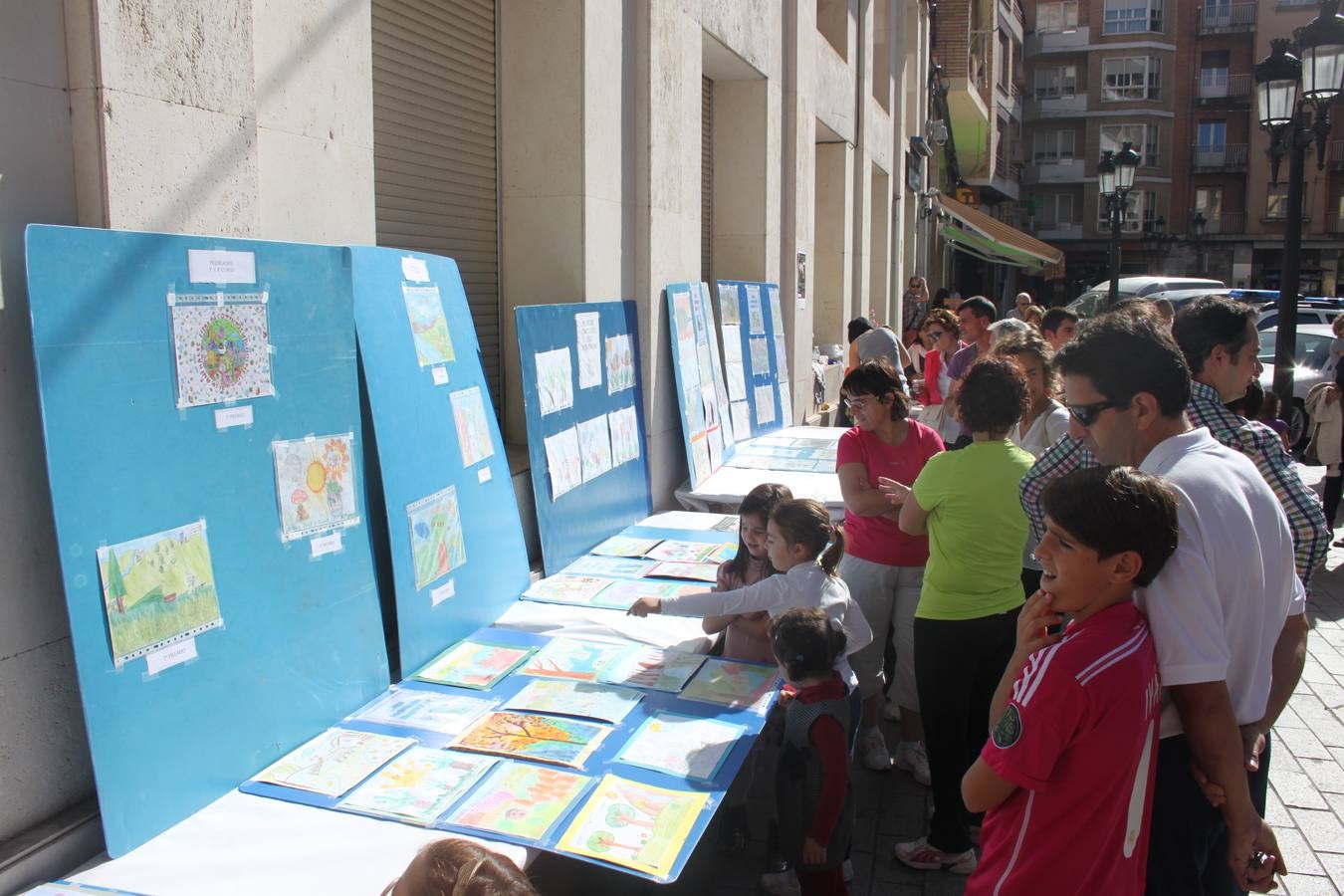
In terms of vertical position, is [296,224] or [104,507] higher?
[296,224]

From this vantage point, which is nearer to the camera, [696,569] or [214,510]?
[214,510]

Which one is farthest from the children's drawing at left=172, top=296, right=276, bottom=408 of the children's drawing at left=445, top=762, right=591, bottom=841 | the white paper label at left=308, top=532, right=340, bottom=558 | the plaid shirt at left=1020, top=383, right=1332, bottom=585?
the plaid shirt at left=1020, top=383, right=1332, bottom=585

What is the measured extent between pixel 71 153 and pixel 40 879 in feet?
6.27

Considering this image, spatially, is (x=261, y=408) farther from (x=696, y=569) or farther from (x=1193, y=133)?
(x=1193, y=133)

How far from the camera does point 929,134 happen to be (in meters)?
22.0

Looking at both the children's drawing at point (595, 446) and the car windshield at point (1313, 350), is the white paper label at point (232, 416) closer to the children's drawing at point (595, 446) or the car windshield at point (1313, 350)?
the children's drawing at point (595, 446)

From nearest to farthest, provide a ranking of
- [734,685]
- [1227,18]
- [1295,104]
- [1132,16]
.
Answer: [734,685]
[1295,104]
[1227,18]
[1132,16]

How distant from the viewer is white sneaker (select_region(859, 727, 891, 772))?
15.7 ft

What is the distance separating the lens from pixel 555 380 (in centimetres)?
551

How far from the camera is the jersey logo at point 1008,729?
213 cm

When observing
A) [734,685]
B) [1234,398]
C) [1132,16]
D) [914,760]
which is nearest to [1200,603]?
[1234,398]

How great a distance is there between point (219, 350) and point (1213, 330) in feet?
9.78

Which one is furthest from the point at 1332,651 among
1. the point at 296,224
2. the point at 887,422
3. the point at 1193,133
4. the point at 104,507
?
the point at 1193,133

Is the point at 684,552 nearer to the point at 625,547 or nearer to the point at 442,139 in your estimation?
the point at 625,547
